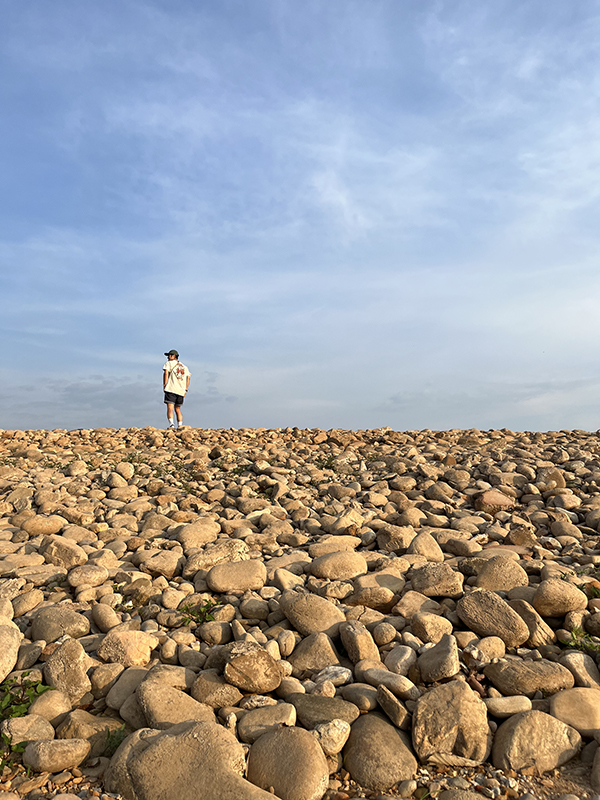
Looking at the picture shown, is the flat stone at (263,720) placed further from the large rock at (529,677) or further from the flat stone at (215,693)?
the large rock at (529,677)

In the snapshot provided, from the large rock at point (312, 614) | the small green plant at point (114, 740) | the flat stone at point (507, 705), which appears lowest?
the small green plant at point (114, 740)

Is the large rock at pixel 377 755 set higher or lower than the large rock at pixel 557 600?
lower

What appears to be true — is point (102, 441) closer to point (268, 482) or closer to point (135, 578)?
point (268, 482)

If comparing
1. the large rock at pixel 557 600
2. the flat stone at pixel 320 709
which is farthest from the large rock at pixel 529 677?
the flat stone at pixel 320 709

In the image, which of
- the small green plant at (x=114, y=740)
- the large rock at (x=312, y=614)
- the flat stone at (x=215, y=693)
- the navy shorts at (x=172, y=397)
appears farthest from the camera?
the navy shorts at (x=172, y=397)

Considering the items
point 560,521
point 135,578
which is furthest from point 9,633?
point 560,521

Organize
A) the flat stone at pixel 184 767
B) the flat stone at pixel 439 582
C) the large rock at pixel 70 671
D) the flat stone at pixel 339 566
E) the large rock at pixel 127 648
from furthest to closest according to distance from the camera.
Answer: the flat stone at pixel 339 566 < the flat stone at pixel 439 582 < the large rock at pixel 127 648 < the large rock at pixel 70 671 < the flat stone at pixel 184 767

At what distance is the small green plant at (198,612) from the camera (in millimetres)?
4065

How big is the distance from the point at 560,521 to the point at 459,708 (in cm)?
353

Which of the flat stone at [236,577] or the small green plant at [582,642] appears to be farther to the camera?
the flat stone at [236,577]

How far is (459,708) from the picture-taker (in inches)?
116

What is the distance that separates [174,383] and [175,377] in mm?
145

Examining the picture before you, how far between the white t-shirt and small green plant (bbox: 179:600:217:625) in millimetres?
10066

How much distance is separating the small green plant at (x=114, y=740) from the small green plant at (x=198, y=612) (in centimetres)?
102
